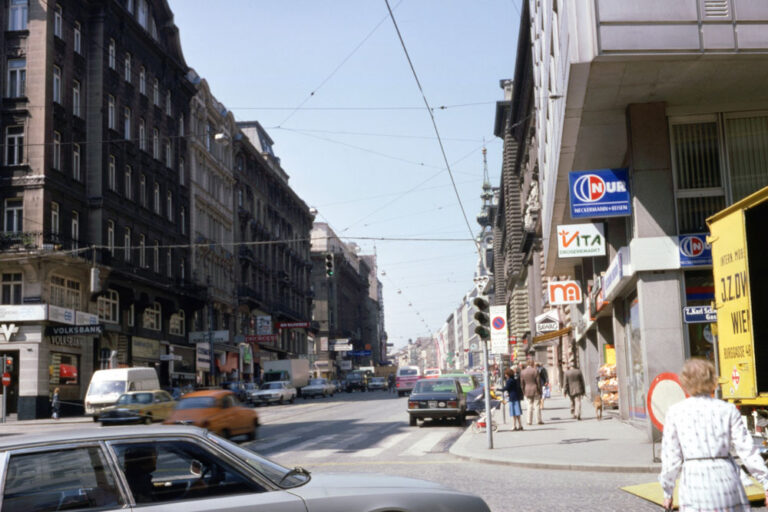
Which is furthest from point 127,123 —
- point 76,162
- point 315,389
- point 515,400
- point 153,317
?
point 515,400

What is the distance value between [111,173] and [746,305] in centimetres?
4123

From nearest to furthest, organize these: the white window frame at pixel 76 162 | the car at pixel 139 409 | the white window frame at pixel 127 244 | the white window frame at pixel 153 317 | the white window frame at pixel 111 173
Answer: the car at pixel 139 409, the white window frame at pixel 76 162, the white window frame at pixel 111 173, the white window frame at pixel 127 244, the white window frame at pixel 153 317

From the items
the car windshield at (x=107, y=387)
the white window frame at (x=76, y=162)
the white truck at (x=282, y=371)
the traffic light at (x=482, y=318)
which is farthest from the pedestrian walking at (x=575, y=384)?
the white truck at (x=282, y=371)

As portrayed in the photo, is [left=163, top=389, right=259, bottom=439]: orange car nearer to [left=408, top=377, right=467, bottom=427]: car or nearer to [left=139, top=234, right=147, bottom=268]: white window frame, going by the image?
[left=408, top=377, right=467, bottom=427]: car

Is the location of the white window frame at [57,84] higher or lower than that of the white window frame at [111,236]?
higher

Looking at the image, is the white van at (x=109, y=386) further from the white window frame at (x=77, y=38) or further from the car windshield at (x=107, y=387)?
the white window frame at (x=77, y=38)

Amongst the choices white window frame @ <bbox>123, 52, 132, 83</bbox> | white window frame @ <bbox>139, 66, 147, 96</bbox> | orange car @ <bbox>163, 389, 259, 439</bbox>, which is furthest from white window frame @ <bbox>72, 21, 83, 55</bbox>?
orange car @ <bbox>163, 389, 259, 439</bbox>

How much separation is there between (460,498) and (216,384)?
59.3 m

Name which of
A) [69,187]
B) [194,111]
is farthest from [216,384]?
[69,187]

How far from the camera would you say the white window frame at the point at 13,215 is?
3847cm

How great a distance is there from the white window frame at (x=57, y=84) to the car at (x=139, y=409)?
742 inches

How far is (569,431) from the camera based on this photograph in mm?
21188

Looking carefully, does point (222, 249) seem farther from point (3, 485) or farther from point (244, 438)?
point (3, 485)

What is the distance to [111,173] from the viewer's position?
45.4 meters
